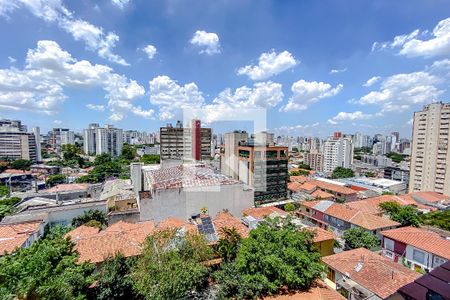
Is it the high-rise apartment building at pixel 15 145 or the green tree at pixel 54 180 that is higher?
the high-rise apartment building at pixel 15 145

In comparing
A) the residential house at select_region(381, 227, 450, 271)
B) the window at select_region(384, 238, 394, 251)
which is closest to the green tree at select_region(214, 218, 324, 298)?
the residential house at select_region(381, 227, 450, 271)

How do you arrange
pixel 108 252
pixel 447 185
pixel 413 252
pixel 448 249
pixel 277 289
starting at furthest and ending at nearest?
pixel 447 185 → pixel 413 252 → pixel 448 249 → pixel 108 252 → pixel 277 289

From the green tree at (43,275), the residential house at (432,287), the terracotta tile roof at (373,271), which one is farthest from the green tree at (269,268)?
the green tree at (43,275)

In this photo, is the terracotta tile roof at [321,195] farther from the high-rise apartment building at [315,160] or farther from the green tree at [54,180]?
the green tree at [54,180]

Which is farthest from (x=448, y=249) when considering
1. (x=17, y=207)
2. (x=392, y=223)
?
(x=17, y=207)

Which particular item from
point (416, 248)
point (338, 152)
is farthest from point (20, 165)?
point (338, 152)

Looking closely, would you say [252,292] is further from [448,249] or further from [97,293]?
[448,249]
